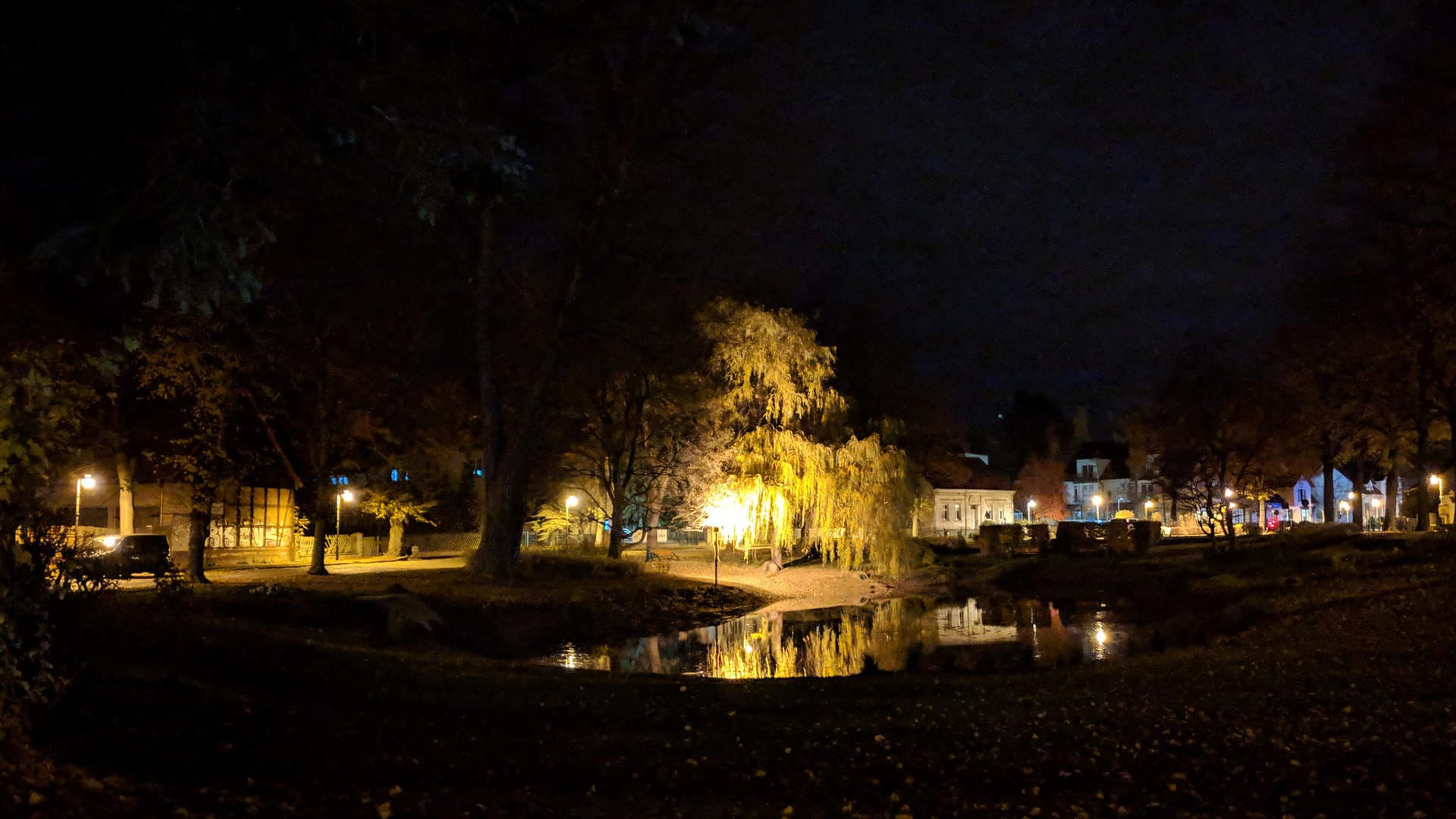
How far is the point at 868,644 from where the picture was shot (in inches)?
902

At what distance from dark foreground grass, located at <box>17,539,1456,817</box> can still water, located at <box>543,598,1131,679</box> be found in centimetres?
590

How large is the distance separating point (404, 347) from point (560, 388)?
26.1 feet

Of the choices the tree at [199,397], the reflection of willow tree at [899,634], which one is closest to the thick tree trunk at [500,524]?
the tree at [199,397]

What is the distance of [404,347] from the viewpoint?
33656 millimetres

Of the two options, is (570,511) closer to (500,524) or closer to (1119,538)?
(500,524)

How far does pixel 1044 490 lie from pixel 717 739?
298 feet

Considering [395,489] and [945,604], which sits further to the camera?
[395,489]

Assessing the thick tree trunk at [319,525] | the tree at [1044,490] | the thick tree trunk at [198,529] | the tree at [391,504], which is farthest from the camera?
the tree at [1044,490]

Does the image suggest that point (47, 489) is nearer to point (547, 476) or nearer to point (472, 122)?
point (472, 122)

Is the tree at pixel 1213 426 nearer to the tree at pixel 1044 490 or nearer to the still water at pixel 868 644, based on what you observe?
the still water at pixel 868 644

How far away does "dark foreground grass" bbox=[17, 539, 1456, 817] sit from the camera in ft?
21.3

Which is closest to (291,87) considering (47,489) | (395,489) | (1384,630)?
(47,489)

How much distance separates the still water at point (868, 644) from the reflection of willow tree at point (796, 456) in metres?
2.81

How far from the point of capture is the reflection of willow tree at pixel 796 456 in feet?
106
